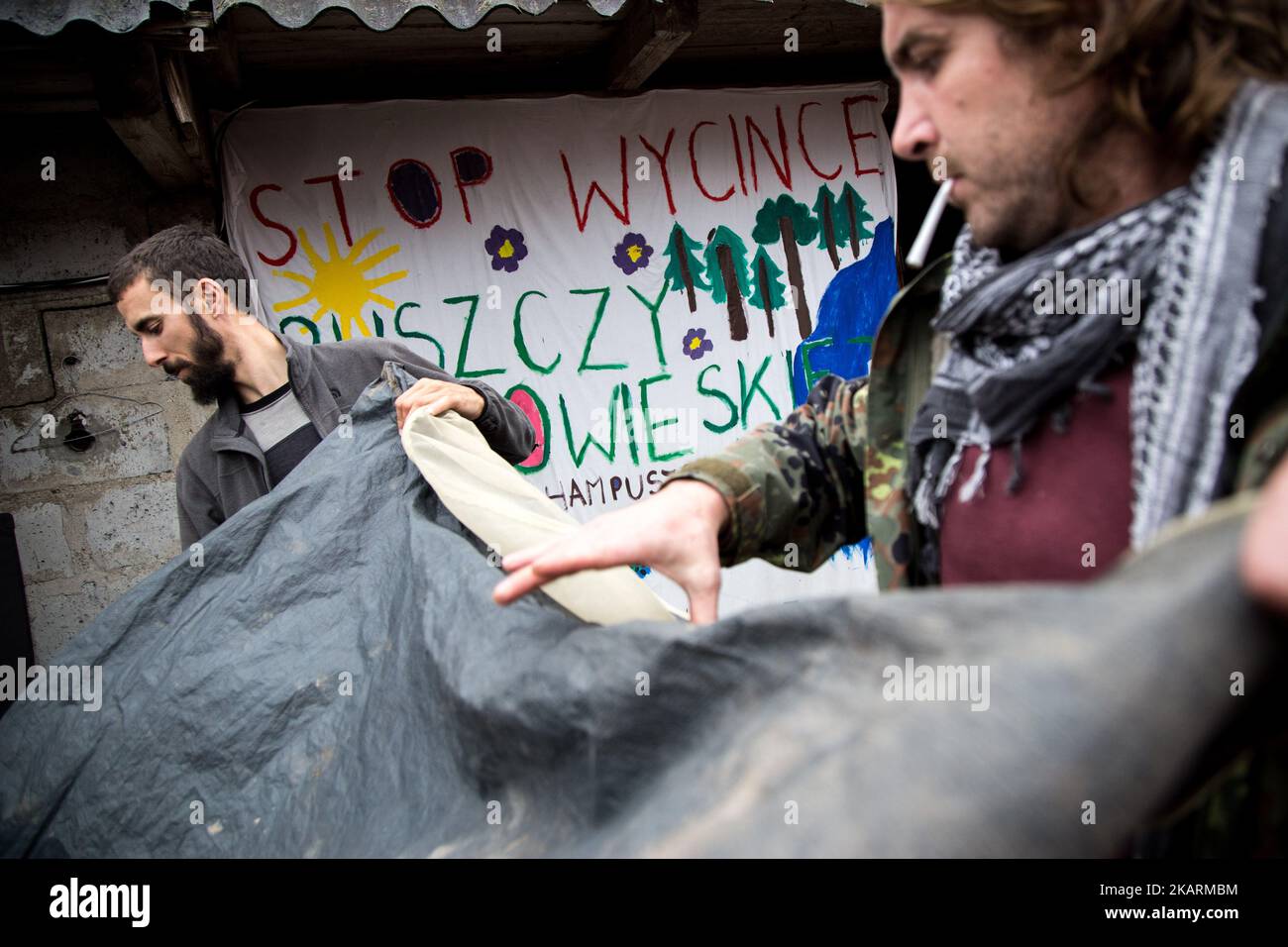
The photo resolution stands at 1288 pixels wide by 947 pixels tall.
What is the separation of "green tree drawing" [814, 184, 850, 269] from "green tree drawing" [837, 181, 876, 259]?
0.02 meters

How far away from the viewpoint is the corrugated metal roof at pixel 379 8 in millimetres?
3059

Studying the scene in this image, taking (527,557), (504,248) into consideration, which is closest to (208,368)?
(504,248)

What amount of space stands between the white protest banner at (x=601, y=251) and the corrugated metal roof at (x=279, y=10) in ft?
3.39

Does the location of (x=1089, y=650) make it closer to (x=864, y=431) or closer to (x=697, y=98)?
(x=864, y=431)

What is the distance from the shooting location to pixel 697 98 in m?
4.61

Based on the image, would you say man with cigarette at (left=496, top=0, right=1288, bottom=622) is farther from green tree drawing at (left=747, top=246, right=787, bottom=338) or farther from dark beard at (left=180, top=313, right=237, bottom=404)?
green tree drawing at (left=747, top=246, right=787, bottom=338)

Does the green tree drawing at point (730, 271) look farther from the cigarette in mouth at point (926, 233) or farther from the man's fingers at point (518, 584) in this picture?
the man's fingers at point (518, 584)

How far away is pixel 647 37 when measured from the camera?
3.64 meters

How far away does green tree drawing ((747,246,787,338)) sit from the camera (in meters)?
4.77

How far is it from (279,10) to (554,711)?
295 cm

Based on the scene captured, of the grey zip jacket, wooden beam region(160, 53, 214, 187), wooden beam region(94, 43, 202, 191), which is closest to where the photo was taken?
the grey zip jacket

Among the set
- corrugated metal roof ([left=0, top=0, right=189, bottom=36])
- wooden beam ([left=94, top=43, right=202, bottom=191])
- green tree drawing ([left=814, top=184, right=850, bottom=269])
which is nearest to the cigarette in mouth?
corrugated metal roof ([left=0, top=0, right=189, bottom=36])

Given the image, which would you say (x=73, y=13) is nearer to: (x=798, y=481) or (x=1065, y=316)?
(x=798, y=481)
